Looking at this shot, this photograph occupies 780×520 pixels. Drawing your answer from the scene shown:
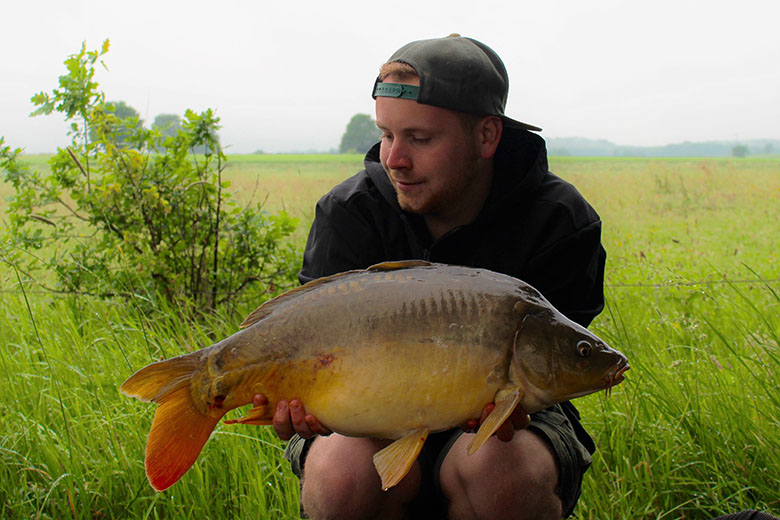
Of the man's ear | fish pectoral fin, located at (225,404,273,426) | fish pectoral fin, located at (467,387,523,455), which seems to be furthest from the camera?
the man's ear

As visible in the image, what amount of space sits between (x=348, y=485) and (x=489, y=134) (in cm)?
103

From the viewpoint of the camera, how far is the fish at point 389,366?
146 cm

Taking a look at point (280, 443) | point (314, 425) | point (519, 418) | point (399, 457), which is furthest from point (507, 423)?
point (280, 443)

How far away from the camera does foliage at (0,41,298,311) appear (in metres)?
3.40

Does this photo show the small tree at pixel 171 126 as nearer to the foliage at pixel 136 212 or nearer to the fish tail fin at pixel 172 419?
the foliage at pixel 136 212

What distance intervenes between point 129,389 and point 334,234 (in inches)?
31.9

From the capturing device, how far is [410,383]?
1452mm

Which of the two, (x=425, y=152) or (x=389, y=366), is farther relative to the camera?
(x=425, y=152)

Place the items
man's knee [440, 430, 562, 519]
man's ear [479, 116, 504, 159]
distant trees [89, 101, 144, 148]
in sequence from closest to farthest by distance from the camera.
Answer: man's knee [440, 430, 562, 519], man's ear [479, 116, 504, 159], distant trees [89, 101, 144, 148]

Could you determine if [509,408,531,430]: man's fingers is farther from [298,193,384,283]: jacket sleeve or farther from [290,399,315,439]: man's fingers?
[298,193,384,283]: jacket sleeve

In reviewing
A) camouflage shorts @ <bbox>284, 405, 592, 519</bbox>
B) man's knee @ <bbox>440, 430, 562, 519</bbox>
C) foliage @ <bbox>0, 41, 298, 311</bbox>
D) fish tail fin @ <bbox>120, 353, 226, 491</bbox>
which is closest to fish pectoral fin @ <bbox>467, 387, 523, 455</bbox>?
man's knee @ <bbox>440, 430, 562, 519</bbox>

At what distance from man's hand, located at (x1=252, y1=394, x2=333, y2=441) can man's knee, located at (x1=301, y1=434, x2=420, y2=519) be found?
29cm

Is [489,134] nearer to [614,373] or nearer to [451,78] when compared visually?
[451,78]

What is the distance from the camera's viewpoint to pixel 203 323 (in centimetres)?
367
